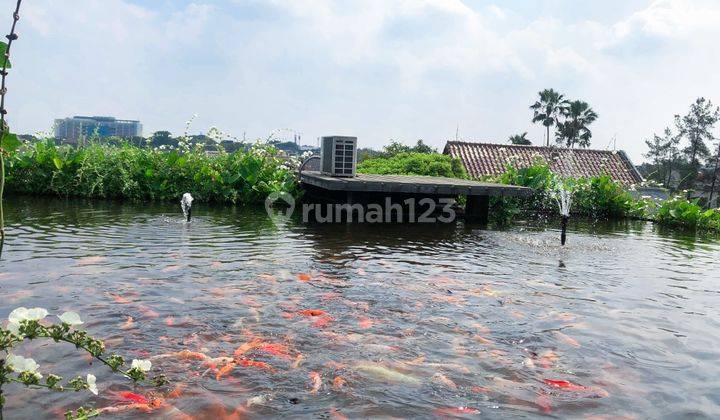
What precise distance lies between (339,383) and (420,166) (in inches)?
670

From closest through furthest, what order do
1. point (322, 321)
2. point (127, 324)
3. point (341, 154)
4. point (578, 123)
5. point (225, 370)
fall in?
point (225, 370) < point (127, 324) < point (322, 321) < point (341, 154) < point (578, 123)

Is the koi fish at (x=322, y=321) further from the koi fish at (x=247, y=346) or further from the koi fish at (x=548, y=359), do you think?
the koi fish at (x=548, y=359)

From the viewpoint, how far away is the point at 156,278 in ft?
22.5

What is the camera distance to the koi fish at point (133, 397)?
3.67 meters

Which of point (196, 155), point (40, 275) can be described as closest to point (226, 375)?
point (40, 275)

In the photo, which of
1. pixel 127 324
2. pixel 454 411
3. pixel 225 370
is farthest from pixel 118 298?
pixel 454 411

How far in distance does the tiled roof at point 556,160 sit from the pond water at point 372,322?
17.9 metres

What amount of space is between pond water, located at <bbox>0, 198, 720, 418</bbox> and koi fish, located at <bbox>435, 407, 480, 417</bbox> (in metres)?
0.01

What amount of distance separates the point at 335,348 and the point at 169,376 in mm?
1309

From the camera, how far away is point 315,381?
4.10 meters

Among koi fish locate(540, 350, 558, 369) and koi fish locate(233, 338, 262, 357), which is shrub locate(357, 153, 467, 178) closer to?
koi fish locate(540, 350, 558, 369)

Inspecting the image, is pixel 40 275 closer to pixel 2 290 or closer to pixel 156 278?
pixel 2 290

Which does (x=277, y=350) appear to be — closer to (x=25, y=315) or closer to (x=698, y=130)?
(x=25, y=315)

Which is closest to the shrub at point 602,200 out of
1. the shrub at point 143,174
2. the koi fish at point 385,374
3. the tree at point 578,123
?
the shrub at point 143,174
